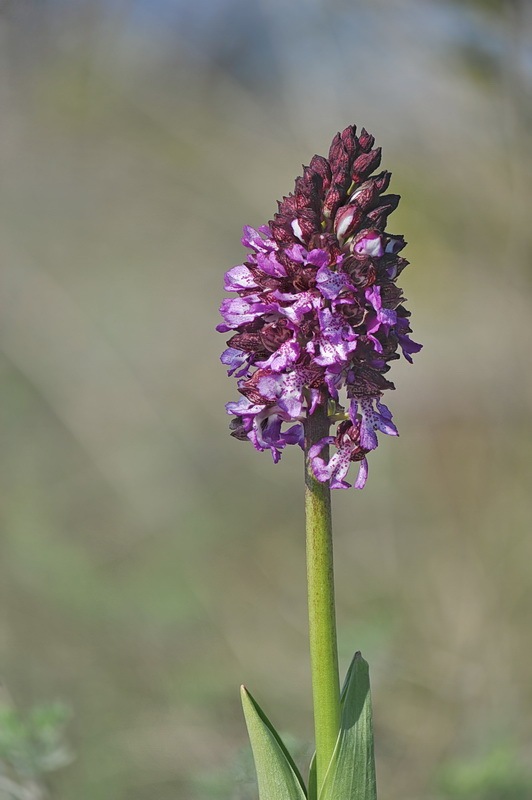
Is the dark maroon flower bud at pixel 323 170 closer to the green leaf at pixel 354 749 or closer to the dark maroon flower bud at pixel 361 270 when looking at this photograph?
the dark maroon flower bud at pixel 361 270

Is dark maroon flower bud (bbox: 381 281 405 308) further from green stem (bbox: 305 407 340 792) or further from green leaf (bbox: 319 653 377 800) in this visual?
green leaf (bbox: 319 653 377 800)

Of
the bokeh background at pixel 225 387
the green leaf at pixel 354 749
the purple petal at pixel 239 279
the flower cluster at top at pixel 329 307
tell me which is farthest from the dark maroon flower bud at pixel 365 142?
the bokeh background at pixel 225 387

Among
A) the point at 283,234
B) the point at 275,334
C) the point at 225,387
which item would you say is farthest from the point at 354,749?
the point at 225,387

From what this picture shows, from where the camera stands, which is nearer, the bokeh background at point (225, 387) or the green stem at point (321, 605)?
the green stem at point (321, 605)

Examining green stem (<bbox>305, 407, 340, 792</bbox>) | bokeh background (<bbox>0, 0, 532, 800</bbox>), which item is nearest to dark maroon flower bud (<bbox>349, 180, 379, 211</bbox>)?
green stem (<bbox>305, 407, 340, 792</bbox>)

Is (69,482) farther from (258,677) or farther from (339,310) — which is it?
(339,310)

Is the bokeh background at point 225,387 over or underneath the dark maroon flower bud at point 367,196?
over
